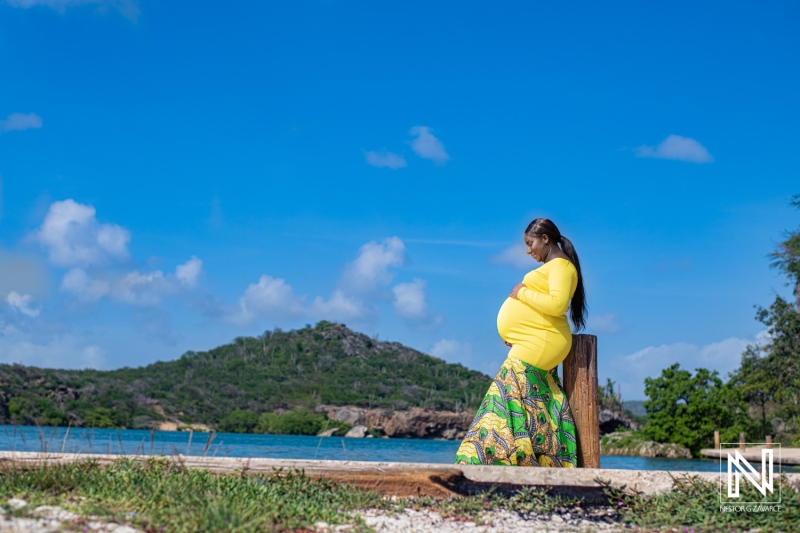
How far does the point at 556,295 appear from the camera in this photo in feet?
17.8

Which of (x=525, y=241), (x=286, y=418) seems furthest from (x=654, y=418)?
(x=525, y=241)

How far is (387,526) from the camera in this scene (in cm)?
398

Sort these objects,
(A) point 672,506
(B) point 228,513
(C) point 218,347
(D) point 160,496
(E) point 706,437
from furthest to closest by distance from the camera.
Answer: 1. (C) point 218,347
2. (E) point 706,437
3. (A) point 672,506
4. (D) point 160,496
5. (B) point 228,513

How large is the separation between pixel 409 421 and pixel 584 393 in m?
69.5

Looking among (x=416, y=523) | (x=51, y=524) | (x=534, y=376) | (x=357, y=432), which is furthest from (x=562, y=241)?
(x=357, y=432)

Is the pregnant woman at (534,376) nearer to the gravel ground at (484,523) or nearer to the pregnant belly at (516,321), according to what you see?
the pregnant belly at (516,321)

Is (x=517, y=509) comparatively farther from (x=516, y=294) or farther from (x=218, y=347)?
(x=218, y=347)

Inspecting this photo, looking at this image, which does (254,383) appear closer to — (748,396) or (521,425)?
(748,396)

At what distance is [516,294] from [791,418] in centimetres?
3065

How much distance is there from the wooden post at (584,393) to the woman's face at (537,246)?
71 centimetres

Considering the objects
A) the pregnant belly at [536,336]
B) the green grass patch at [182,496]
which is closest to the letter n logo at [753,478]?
the pregnant belly at [536,336]

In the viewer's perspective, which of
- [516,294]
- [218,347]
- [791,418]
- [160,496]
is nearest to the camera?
[160,496]

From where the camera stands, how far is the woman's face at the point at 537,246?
18.6 feet

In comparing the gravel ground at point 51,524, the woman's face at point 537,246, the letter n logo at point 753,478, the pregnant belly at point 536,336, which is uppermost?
the woman's face at point 537,246
